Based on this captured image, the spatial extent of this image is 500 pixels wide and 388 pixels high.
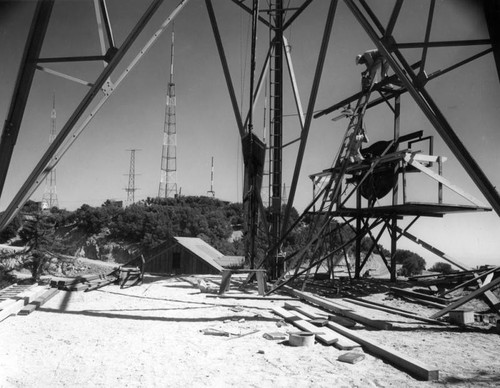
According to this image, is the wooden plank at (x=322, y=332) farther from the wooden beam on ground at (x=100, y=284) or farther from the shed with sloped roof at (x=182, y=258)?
the shed with sloped roof at (x=182, y=258)

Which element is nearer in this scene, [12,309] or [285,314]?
[12,309]

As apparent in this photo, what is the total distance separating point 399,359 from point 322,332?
1808 mm

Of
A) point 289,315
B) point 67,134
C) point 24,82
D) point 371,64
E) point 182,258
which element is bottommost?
point 289,315

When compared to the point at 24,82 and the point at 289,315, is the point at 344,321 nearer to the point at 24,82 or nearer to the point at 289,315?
the point at 289,315

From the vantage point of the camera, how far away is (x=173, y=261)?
24.9m

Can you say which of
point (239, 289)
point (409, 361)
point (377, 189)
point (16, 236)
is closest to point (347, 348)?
point (409, 361)

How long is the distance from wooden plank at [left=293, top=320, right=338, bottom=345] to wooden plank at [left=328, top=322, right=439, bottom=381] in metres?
0.32

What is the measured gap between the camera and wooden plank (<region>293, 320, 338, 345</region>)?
6.36 m

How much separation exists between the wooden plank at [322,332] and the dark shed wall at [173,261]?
51.2ft

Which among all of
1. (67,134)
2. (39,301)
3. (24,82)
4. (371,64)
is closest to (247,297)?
(39,301)

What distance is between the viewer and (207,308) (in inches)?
384

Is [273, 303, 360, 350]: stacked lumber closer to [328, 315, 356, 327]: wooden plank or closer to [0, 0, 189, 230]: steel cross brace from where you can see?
[328, 315, 356, 327]: wooden plank

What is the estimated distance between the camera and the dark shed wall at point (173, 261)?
23438 millimetres

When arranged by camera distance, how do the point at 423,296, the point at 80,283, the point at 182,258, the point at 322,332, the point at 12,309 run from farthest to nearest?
the point at 182,258 → the point at 80,283 → the point at 423,296 → the point at 12,309 → the point at 322,332
